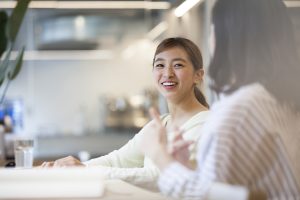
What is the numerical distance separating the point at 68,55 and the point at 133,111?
1514 mm

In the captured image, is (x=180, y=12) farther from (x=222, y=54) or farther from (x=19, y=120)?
(x=19, y=120)

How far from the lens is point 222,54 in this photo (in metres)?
1.08

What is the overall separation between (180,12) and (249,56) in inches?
8.6

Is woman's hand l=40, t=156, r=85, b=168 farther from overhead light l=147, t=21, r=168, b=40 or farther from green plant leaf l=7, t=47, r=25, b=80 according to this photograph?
overhead light l=147, t=21, r=168, b=40

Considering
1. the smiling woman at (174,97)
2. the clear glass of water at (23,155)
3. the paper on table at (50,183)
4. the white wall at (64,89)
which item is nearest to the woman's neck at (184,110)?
the smiling woman at (174,97)

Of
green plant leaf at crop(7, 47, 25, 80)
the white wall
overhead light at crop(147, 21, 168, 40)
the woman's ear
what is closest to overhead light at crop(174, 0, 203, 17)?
overhead light at crop(147, 21, 168, 40)

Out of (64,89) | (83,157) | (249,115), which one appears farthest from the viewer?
(64,89)

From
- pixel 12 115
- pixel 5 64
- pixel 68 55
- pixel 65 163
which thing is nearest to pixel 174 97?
pixel 65 163

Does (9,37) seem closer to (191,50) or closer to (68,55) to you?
(191,50)

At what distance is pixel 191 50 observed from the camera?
1113 millimetres

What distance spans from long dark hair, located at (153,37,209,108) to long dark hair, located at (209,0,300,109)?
3 centimetres

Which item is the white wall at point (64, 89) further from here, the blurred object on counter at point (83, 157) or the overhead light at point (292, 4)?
the overhead light at point (292, 4)

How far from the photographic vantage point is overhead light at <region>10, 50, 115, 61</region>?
3.19 metres

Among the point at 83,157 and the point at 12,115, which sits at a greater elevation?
the point at 12,115
